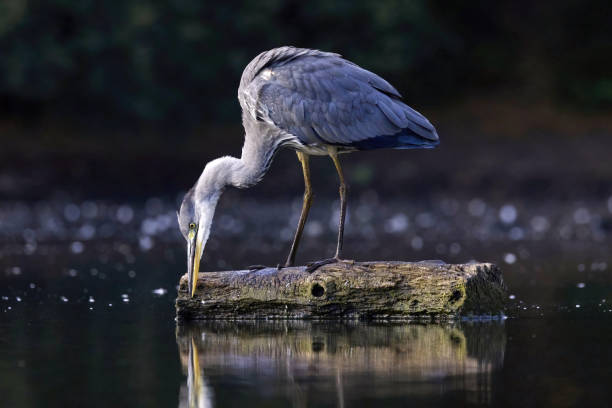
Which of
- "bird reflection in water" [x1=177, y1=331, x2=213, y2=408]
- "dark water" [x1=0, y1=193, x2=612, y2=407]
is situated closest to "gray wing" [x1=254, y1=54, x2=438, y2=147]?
"dark water" [x1=0, y1=193, x2=612, y2=407]

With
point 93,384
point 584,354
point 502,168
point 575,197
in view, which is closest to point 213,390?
point 93,384

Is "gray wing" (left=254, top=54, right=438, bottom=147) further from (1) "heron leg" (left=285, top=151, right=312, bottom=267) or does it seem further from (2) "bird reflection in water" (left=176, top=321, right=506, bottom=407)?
(2) "bird reflection in water" (left=176, top=321, right=506, bottom=407)

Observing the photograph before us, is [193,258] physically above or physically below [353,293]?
above

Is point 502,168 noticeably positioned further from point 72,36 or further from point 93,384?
point 93,384

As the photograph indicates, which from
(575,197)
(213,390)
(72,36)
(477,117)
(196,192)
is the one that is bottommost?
(213,390)

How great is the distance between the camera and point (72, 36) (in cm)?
2633

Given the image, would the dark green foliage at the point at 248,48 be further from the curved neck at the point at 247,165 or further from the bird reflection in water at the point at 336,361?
the bird reflection in water at the point at 336,361

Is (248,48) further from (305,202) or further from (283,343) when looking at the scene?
(283,343)

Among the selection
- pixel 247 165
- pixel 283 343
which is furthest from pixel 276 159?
pixel 283 343

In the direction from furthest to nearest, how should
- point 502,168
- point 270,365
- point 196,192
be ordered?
point 502,168 → point 196,192 → point 270,365

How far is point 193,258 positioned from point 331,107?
172 cm

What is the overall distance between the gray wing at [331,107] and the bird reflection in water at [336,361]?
1.65 m

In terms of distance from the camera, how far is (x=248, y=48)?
2861 centimetres

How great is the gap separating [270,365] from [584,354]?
1.91 metres
